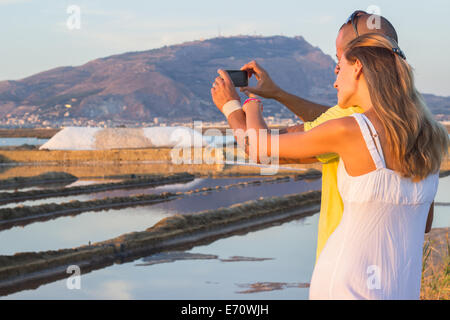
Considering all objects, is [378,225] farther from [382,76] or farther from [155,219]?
[155,219]

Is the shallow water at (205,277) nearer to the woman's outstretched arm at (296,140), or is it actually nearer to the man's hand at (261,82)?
the man's hand at (261,82)

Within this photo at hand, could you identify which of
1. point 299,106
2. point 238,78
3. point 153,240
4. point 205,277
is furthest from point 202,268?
point 238,78

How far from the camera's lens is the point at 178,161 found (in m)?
31.3

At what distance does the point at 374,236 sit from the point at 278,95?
1.89ft

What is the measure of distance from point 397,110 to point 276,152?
269mm

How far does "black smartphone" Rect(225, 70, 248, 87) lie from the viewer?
1.61 m

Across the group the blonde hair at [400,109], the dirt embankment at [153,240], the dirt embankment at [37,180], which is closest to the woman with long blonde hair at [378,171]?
the blonde hair at [400,109]

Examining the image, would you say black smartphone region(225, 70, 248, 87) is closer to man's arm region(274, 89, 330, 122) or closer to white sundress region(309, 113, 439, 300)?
man's arm region(274, 89, 330, 122)

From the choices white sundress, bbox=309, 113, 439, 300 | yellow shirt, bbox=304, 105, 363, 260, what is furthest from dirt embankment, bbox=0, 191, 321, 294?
white sundress, bbox=309, 113, 439, 300

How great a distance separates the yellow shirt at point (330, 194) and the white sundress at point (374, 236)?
76 mm

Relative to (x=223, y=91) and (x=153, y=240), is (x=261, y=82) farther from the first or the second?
(x=153, y=240)

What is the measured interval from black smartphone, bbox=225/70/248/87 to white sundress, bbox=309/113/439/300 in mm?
377

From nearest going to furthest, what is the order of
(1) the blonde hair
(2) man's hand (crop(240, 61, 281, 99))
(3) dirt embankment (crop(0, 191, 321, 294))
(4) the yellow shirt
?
(1) the blonde hair, (4) the yellow shirt, (2) man's hand (crop(240, 61, 281, 99)), (3) dirt embankment (crop(0, 191, 321, 294))
